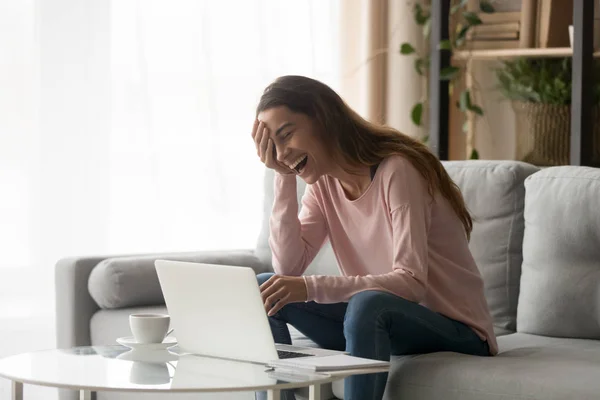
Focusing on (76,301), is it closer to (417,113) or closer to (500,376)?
(500,376)

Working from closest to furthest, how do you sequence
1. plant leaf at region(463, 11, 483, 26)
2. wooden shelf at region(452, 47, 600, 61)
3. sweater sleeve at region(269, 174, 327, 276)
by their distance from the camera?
sweater sleeve at region(269, 174, 327, 276)
wooden shelf at region(452, 47, 600, 61)
plant leaf at region(463, 11, 483, 26)

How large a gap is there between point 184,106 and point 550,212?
4.87 ft

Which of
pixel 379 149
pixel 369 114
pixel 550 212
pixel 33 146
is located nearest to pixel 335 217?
pixel 379 149

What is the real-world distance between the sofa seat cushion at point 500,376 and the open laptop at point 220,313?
0.26m

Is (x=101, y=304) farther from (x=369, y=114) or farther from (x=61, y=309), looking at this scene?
(x=369, y=114)

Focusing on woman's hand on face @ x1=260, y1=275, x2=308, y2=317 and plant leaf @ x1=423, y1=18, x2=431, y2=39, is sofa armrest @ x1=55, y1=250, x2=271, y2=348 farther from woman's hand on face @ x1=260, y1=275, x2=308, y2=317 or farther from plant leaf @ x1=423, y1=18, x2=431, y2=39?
plant leaf @ x1=423, y1=18, x2=431, y2=39

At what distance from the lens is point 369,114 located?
373 cm

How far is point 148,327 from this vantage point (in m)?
1.77

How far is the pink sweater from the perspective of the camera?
191 cm

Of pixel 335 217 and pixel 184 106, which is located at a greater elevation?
pixel 184 106

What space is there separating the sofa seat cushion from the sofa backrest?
1.17 feet

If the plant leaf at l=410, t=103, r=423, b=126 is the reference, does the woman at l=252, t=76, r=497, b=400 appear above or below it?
below

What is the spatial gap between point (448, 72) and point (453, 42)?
31 centimetres

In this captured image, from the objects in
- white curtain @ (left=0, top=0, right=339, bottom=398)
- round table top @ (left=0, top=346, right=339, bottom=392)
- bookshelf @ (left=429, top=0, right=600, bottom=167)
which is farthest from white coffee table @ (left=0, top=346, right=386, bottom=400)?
bookshelf @ (left=429, top=0, right=600, bottom=167)
